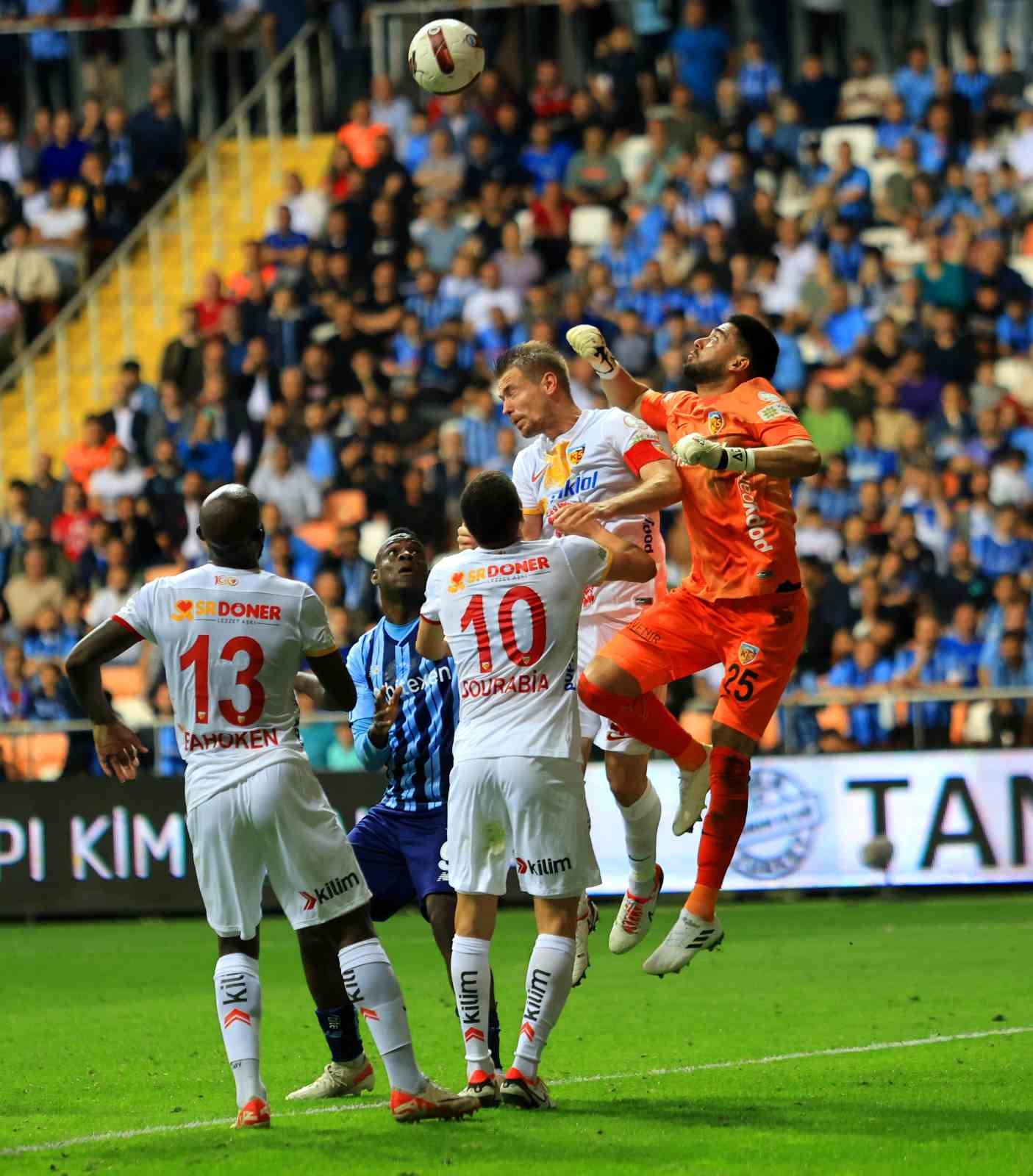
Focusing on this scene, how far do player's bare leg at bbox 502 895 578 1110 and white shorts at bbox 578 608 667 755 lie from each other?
5.90 feet

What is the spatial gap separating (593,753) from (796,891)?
2.07 metres

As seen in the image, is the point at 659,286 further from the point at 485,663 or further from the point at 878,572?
the point at 485,663

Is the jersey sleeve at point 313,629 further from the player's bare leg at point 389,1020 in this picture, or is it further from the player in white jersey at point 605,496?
the player in white jersey at point 605,496

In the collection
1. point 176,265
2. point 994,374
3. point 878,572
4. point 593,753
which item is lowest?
point 593,753

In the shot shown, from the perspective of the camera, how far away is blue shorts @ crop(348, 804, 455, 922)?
371 inches

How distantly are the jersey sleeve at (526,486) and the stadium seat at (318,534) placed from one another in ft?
34.7

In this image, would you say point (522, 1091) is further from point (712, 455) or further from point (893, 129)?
point (893, 129)

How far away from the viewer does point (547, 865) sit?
27.5ft

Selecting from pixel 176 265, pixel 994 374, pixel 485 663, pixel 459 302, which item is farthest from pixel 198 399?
pixel 485 663

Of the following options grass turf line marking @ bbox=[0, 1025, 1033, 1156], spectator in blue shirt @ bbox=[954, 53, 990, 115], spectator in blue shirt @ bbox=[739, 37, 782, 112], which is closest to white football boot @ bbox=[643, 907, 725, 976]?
grass turf line marking @ bbox=[0, 1025, 1033, 1156]

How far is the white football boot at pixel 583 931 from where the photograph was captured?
32.4ft

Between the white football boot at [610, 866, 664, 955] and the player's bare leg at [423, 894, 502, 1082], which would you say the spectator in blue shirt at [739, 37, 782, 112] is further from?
the player's bare leg at [423, 894, 502, 1082]

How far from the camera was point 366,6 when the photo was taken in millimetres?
27672

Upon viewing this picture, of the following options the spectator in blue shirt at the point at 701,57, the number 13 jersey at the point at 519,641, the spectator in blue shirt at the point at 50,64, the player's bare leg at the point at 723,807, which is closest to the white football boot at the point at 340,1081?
the player's bare leg at the point at 723,807
